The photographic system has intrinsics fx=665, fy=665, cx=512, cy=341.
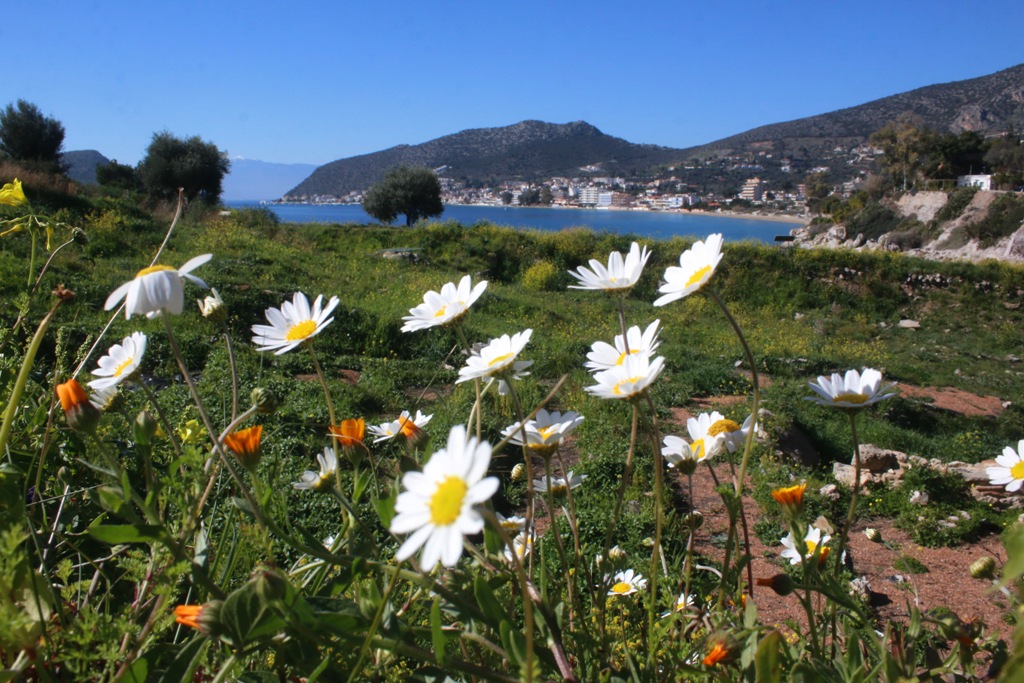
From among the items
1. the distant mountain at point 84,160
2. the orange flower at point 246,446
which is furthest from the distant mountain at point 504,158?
the orange flower at point 246,446

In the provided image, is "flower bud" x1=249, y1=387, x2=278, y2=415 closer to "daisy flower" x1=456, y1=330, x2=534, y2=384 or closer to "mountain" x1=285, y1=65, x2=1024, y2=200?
"daisy flower" x1=456, y1=330, x2=534, y2=384

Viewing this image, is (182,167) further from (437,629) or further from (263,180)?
(263,180)

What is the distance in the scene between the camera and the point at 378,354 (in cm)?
562

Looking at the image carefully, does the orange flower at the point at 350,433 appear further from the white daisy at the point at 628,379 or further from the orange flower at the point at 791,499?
the orange flower at the point at 791,499

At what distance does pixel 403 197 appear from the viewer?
22562mm

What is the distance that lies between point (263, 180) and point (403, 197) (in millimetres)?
137491

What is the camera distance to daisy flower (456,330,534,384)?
605 mm

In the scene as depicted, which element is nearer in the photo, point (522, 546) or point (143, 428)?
point (143, 428)

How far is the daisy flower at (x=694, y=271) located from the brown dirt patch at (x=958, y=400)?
6.41m

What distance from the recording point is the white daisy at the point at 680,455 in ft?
2.45

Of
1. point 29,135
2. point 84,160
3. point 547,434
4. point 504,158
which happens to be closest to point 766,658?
point 547,434

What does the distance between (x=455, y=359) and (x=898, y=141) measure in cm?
3265

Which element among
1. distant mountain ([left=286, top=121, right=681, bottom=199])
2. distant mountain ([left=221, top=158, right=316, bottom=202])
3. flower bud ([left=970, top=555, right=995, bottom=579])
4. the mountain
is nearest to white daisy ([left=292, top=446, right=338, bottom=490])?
flower bud ([left=970, top=555, right=995, bottom=579])

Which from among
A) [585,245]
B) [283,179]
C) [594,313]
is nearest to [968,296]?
[585,245]
